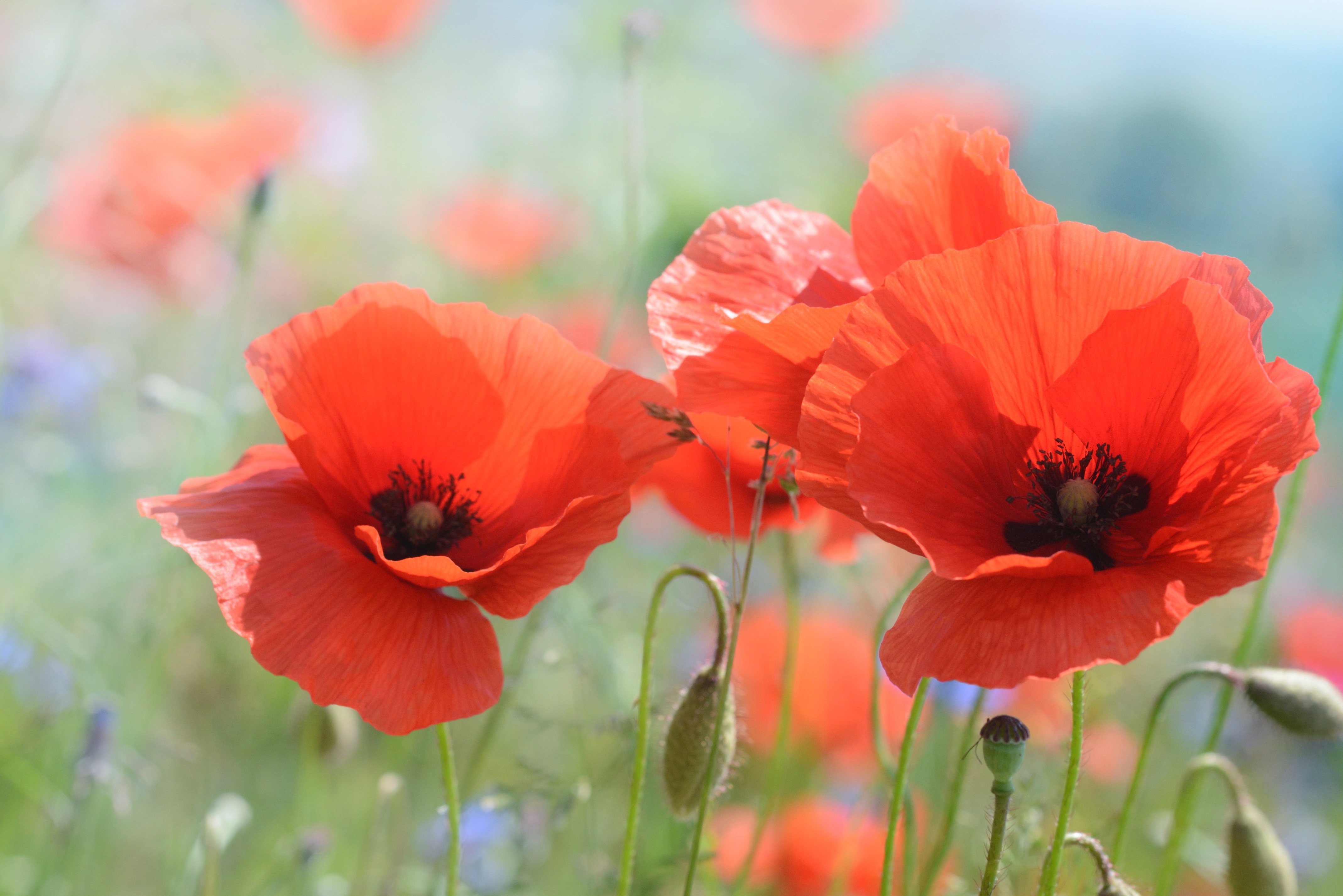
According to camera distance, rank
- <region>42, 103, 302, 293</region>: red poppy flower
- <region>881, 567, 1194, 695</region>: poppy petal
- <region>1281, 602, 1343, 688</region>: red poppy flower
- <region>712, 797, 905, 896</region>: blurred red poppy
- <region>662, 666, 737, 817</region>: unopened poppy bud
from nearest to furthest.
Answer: <region>881, 567, 1194, 695</region>: poppy petal, <region>662, 666, 737, 817</region>: unopened poppy bud, <region>712, 797, 905, 896</region>: blurred red poppy, <region>42, 103, 302, 293</region>: red poppy flower, <region>1281, 602, 1343, 688</region>: red poppy flower

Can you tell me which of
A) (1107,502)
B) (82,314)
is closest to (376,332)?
(1107,502)

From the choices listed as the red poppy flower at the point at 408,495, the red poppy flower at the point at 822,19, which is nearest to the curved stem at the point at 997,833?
the red poppy flower at the point at 408,495

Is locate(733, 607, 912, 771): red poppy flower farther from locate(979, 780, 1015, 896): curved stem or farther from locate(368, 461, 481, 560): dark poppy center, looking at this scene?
locate(979, 780, 1015, 896): curved stem

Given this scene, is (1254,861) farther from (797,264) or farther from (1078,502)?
(797,264)

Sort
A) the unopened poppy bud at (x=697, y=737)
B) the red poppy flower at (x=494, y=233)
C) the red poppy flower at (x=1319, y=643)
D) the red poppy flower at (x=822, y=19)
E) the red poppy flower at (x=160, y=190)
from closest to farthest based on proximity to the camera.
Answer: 1. the unopened poppy bud at (x=697, y=737)
2. the red poppy flower at (x=160, y=190)
3. the red poppy flower at (x=1319, y=643)
4. the red poppy flower at (x=494, y=233)
5. the red poppy flower at (x=822, y=19)

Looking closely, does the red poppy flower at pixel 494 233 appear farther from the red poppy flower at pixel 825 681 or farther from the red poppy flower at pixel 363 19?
the red poppy flower at pixel 825 681

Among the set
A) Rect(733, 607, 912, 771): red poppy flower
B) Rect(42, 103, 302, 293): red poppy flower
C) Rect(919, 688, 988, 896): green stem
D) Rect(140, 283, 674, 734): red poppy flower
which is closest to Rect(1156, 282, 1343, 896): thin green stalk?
Rect(919, 688, 988, 896): green stem
